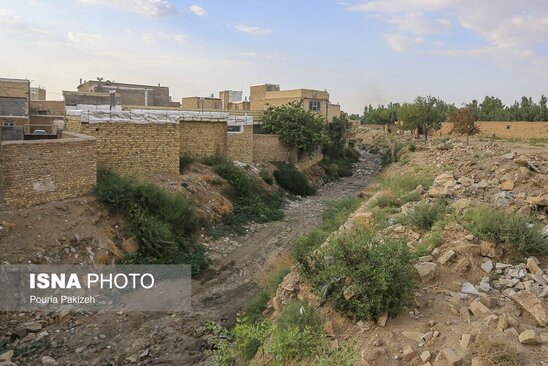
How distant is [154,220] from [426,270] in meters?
7.26

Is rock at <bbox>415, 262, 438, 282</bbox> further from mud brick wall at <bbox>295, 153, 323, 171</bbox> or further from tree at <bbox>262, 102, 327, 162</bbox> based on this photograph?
mud brick wall at <bbox>295, 153, 323, 171</bbox>

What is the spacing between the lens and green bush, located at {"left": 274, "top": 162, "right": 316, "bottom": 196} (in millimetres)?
20875

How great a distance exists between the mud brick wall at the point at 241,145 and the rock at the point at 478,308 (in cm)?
1518

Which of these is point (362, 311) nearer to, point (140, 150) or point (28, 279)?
point (28, 279)

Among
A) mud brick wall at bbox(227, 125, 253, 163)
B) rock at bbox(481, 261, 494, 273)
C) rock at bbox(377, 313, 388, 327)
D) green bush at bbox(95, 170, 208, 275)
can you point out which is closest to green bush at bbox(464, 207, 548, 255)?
rock at bbox(481, 261, 494, 273)

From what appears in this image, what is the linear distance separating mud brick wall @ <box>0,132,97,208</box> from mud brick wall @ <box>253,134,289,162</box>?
435 inches

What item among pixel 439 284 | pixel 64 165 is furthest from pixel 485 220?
pixel 64 165

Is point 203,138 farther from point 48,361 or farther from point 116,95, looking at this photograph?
point 48,361

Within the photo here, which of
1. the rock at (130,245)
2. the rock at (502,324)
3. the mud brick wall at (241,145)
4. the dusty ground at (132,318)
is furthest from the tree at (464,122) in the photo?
the rock at (502,324)

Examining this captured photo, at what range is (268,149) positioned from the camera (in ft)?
74.6

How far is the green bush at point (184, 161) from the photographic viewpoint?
1608 centimetres

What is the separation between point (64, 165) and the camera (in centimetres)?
1083

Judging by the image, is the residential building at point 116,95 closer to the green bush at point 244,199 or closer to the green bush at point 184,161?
the green bush at point 184,161

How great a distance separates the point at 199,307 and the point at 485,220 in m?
5.51
